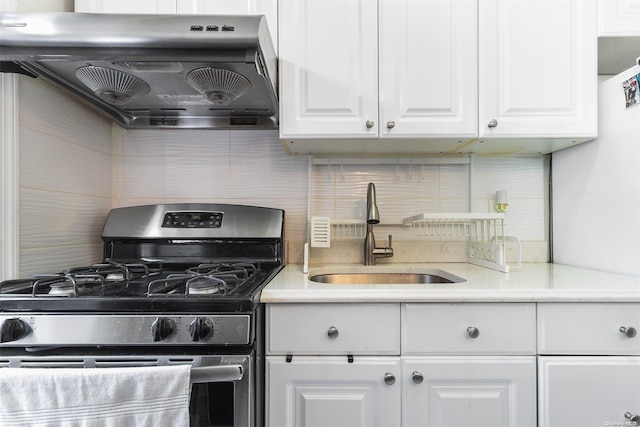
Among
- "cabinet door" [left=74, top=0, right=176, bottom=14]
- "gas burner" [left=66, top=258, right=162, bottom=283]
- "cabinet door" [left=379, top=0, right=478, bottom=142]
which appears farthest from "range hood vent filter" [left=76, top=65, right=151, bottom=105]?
"cabinet door" [left=379, top=0, right=478, bottom=142]

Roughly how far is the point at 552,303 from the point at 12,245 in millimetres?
1577

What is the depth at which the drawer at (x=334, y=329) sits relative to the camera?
36.3 inches

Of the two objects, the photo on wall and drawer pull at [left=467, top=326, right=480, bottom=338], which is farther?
the photo on wall

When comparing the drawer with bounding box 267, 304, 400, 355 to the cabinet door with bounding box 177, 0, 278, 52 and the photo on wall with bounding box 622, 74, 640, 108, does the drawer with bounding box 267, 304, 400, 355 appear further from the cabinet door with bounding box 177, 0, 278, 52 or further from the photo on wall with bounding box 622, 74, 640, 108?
the photo on wall with bounding box 622, 74, 640, 108

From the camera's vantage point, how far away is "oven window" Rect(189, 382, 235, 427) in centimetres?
80

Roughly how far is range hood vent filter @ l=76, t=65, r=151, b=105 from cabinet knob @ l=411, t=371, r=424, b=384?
1265 mm

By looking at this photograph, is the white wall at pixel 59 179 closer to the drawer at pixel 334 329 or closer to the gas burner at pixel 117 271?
the gas burner at pixel 117 271

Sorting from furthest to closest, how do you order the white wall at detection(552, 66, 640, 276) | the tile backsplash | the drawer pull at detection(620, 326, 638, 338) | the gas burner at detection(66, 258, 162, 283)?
the tile backsplash → the white wall at detection(552, 66, 640, 276) → the gas burner at detection(66, 258, 162, 283) → the drawer pull at detection(620, 326, 638, 338)

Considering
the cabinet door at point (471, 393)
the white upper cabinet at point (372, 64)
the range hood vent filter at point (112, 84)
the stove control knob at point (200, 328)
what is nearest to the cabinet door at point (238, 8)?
the white upper cabinet at point (372, 64)

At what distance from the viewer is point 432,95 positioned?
1.20 m

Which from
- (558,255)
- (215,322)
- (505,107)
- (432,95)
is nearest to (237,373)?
(215,322)

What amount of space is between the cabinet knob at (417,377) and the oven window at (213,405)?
48 cm

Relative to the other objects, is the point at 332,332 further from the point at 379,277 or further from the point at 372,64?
the point at 372,64

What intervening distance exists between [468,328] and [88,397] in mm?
929
